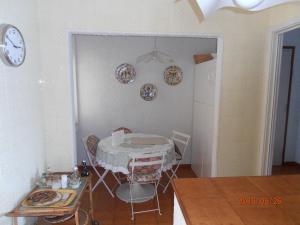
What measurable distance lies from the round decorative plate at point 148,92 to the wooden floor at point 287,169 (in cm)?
236

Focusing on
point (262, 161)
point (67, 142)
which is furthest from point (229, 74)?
point (67, 142)

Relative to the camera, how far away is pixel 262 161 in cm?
249

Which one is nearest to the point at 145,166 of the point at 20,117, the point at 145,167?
the point at 145,167

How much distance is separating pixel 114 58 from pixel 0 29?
7.50 ft

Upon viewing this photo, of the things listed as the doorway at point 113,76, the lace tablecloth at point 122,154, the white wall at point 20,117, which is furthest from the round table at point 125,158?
the doorway at point 113,76

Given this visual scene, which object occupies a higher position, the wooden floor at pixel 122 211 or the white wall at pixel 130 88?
the white wall at pixel 130 88

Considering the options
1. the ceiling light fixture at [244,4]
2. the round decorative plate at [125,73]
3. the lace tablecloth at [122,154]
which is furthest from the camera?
the round decorative plate at [125,73]

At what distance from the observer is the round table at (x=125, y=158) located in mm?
2574

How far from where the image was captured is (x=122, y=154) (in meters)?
2.58

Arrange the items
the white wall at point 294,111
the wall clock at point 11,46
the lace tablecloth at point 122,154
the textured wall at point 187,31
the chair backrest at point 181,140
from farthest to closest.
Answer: the white wall at point 294,111
the chair backrest at point 181,140
the lace tablecloth at point 122,154
the textured wall at point 187,31
the wall clock at point 11,46

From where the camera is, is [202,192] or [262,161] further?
[262,161]

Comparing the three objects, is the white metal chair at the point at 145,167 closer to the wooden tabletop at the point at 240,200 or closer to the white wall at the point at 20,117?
the white wall at the point at 20,117

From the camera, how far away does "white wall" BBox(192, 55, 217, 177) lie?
9.34 ft

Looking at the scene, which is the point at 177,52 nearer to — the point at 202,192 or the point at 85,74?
the point at 85,74
